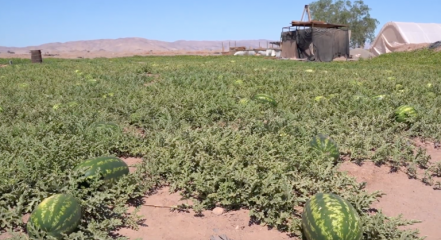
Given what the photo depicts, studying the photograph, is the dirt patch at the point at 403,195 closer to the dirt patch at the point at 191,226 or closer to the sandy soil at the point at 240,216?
the sandy soil at the point at 240,216

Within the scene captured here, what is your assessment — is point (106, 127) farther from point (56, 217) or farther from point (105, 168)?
point (56, 217)

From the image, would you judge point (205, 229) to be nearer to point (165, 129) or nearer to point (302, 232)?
point (302, 232)

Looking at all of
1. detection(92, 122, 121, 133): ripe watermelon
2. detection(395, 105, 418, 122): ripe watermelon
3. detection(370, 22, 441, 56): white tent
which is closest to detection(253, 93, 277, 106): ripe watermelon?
detection(395, 105, 418, 122): ripe watermelon

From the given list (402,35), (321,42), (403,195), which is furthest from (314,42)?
(403,195)

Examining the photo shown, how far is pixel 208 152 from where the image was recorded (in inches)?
A: 167

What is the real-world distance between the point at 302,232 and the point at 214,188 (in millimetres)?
895

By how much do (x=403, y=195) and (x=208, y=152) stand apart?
1.99 metres

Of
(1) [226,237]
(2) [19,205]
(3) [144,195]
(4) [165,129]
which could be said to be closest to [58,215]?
(2) [19,205]

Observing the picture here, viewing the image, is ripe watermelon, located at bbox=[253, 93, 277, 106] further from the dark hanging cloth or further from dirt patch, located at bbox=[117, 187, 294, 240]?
the dark hanging cloth

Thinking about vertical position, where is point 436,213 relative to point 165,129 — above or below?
below

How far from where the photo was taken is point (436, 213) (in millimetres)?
3463

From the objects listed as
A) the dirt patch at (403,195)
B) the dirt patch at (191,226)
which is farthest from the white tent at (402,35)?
the dirt patch at (191,226)

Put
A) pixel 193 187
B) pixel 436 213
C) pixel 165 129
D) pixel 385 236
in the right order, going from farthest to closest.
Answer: pixel 165 129
pixel 193 187
pixel 436 213
pixel 385 236

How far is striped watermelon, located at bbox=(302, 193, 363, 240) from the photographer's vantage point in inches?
106
